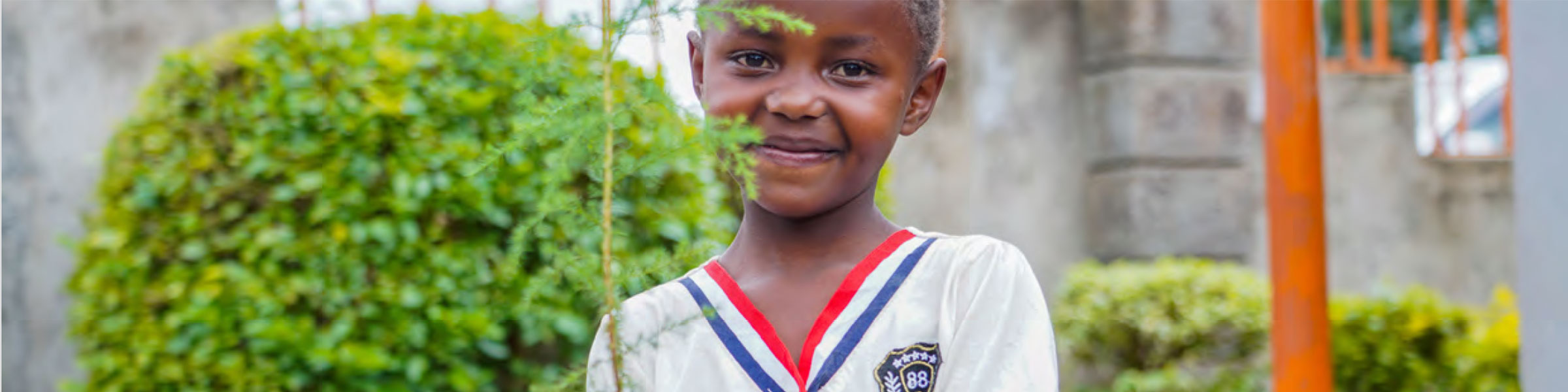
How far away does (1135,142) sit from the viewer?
19.1ft

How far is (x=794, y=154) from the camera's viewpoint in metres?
1.55

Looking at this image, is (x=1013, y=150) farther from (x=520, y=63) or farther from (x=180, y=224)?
(x=180, y=224)

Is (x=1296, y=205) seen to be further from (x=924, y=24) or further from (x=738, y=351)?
(x=738, y=351)

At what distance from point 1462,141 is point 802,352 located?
628 centimetres

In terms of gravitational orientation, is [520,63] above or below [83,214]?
above

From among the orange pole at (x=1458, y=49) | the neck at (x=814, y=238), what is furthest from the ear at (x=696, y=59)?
the orange pole at (x=1458, y=49)

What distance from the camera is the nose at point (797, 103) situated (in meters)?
1.50

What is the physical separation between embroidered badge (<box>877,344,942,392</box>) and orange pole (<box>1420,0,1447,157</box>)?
572 centimetres

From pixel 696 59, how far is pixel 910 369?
0.51 meters

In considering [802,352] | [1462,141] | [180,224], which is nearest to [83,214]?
[180,224]

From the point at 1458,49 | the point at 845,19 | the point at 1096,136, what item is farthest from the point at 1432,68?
the point at 845,19

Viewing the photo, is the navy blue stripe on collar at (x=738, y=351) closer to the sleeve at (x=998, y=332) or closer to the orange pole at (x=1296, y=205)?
the sleeve at (x=998, y=332)

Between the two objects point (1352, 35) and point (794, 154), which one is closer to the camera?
point (794, 154)

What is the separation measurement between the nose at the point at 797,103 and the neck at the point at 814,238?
150 millimetres
